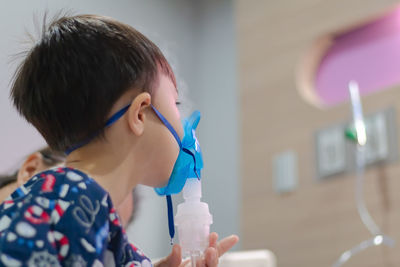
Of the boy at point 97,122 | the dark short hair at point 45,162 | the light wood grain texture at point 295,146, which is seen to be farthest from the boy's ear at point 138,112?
the light wood grain texture at point 295,146

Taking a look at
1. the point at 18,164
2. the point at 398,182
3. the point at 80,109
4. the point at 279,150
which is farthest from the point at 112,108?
the point at 279,150

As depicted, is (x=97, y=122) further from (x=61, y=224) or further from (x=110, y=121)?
(x=61, y=224)

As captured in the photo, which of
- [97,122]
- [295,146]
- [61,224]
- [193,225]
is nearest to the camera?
[61,224]

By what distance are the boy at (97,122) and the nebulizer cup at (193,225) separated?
0.02 metres

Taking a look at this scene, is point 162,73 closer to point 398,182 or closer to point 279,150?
point 398,182

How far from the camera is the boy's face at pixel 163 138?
94cm

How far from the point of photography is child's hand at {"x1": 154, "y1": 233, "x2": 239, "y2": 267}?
0.96 meters

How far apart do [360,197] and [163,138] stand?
1.32 m

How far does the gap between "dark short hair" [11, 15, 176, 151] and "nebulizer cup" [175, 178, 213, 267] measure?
202 mm

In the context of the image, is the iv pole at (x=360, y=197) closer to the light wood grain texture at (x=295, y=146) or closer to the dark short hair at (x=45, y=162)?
the light wood grain texture at (x=295, y=146)

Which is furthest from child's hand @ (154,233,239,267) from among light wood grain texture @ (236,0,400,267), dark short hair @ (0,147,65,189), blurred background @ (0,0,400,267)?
light wood grain texture @ (236,0,400,267)

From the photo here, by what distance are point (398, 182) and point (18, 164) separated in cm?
118

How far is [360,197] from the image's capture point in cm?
211

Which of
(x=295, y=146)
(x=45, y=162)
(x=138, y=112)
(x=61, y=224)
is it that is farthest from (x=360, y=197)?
(x=61, y=224)
